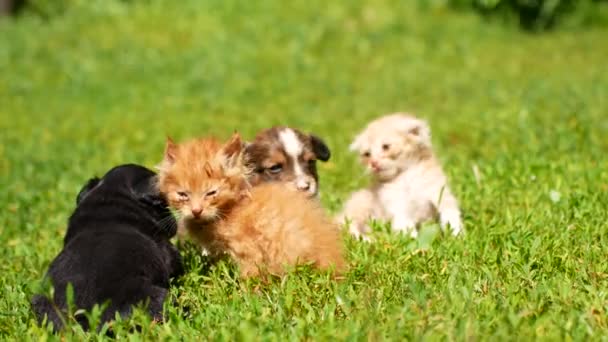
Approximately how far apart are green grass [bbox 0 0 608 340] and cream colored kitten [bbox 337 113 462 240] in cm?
42

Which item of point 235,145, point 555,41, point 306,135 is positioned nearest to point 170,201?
point 235,145

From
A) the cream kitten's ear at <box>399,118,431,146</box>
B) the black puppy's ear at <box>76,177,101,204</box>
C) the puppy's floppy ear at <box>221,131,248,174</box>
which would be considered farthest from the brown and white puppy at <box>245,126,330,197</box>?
the black puppy's ear at <box>76,177,101,204</box>

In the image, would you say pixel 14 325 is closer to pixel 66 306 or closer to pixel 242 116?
pixel 66 306

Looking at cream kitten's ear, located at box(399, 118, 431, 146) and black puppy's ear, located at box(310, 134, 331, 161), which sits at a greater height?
black puppy's ear, located at box(310, 134, 331, 161)

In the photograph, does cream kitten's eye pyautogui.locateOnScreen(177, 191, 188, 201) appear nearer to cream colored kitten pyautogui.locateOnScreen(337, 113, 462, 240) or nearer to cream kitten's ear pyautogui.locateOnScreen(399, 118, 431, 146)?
cream colored kitten pyautogui.locateOnScreen(337, 113, 462, 240)

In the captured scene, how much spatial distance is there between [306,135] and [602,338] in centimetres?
358

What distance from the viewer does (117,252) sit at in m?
5.68

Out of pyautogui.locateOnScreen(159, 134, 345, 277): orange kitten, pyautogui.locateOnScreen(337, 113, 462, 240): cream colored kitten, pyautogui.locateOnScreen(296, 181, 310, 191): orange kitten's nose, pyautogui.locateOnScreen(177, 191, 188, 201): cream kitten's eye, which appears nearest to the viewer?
pyautogui.locateOnScreen(159, 134, 345, 277): orange kitten

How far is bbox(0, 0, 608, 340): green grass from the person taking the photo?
17.0ft

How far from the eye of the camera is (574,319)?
4.77 metres

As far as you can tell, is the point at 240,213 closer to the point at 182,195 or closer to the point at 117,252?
the point at 182,195

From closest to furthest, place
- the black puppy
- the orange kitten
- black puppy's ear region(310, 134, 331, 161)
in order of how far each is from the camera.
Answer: the black puppy, the orange kitten, black puppy's ear region(310, 134, 331, 161)

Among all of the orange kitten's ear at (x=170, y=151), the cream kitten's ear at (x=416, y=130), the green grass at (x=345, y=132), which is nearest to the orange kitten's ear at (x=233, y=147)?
the orange kitten's ear at (x=170, y=151)

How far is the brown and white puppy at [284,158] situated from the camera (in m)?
7.20
